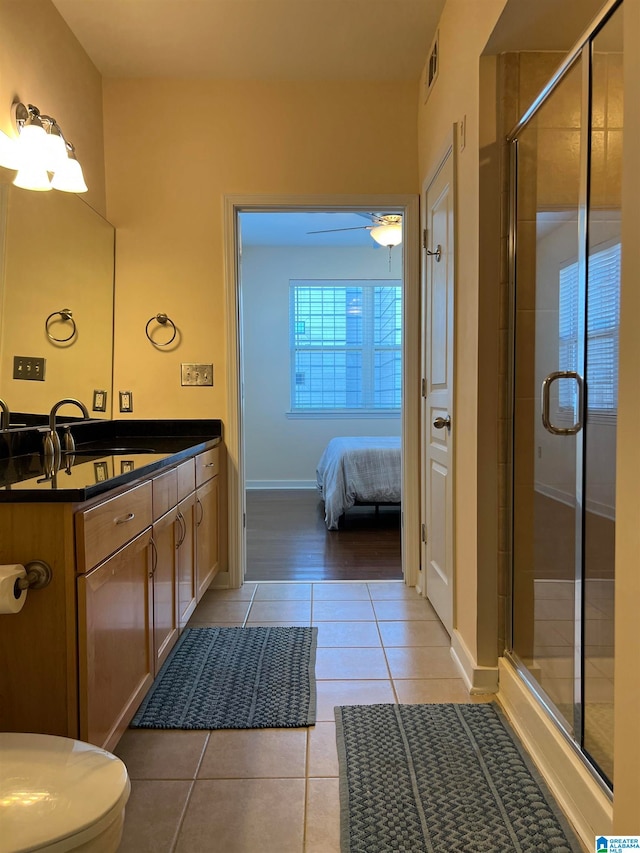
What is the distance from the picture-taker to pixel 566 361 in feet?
5.78

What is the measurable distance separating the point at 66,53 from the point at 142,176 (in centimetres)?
62

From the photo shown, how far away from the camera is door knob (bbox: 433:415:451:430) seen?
242 cm

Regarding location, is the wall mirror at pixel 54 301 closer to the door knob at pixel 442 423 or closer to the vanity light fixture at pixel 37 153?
the vanity light fixture at pixel 37 153

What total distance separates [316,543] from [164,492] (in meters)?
2.19

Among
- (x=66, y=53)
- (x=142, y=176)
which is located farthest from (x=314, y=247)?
(x=66, y=53)

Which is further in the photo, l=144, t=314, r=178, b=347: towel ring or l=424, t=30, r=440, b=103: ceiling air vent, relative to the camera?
l=144, t=314, r=178, b=347: towel ring

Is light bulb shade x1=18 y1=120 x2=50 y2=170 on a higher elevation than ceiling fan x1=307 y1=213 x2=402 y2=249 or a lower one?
lower

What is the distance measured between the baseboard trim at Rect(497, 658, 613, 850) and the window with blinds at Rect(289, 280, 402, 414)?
482 centimetres

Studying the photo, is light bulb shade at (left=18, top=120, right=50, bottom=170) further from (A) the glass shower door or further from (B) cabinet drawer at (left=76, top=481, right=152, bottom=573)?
(A) the glass shower door

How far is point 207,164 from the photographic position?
10.1ft

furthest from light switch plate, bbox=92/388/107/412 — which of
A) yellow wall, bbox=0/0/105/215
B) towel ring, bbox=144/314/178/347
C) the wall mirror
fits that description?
yellow wall, bbox=0/0/105/215

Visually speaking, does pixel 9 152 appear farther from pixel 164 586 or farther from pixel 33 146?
pixel 164 586

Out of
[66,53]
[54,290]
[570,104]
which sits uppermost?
[66,53]

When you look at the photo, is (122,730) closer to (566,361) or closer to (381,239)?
(566,361)
